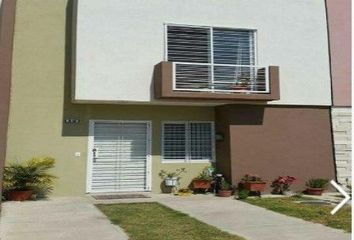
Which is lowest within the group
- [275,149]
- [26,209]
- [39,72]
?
[26,209]

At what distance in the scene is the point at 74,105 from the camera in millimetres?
13609

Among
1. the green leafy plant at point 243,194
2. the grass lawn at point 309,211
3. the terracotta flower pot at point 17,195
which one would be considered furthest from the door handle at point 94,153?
the grass lawn at point 309,211

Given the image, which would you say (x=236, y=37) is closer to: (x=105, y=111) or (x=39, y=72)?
(x=105, y=111)

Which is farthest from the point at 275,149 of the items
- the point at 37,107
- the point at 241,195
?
the point at 37,107

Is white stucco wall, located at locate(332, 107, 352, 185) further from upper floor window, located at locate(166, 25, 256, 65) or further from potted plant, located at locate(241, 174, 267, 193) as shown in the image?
upper floor window, located at locate(166, 25, 256, 65)

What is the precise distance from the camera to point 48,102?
13.4 meters

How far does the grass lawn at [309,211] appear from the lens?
29.2 ft

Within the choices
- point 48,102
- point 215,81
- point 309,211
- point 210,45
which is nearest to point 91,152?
point 48,102

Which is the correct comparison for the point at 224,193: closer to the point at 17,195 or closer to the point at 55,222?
the point at 55,222

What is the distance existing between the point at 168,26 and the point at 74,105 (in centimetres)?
395

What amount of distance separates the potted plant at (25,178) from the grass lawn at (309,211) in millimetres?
6122

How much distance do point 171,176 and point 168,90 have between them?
318 centimetres

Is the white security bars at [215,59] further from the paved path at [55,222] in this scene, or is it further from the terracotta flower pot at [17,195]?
the terracotta flower pot at [17,195]

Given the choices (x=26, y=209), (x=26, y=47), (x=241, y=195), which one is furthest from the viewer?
(x=26, y=47)
